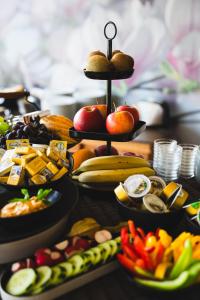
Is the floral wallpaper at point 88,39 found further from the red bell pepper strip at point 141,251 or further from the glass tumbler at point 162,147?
the red bell pepper strip at point 141,251

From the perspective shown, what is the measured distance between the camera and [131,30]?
2.35 meters

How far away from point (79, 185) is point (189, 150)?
1.52ft

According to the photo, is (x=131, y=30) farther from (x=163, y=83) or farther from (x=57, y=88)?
(x=57, y=88)

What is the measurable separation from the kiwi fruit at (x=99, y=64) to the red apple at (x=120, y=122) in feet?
0.49

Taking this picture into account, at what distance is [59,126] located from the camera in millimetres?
1370

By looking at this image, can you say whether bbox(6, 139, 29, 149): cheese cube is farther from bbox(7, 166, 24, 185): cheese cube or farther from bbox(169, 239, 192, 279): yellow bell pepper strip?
bbox(169, 239, 192, 279): yellow bell pepper strip

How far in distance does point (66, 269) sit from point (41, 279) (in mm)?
57

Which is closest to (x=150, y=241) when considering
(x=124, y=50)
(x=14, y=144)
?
(x=14, y=144)

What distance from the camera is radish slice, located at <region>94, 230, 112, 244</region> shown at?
2.47 feet

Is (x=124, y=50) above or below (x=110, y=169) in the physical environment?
above

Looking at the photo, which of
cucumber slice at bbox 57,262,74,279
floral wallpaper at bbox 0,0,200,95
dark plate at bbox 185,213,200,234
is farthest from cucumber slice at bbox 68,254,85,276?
floral wallpaper at bbox 0,0,200,95

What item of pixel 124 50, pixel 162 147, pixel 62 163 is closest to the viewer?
pixel 62 163

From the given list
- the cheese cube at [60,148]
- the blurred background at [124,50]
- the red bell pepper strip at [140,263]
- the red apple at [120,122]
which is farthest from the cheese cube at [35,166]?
the blurred background at [124,50]

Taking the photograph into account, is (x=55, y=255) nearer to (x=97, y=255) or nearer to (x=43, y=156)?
(x=97, y=255)
